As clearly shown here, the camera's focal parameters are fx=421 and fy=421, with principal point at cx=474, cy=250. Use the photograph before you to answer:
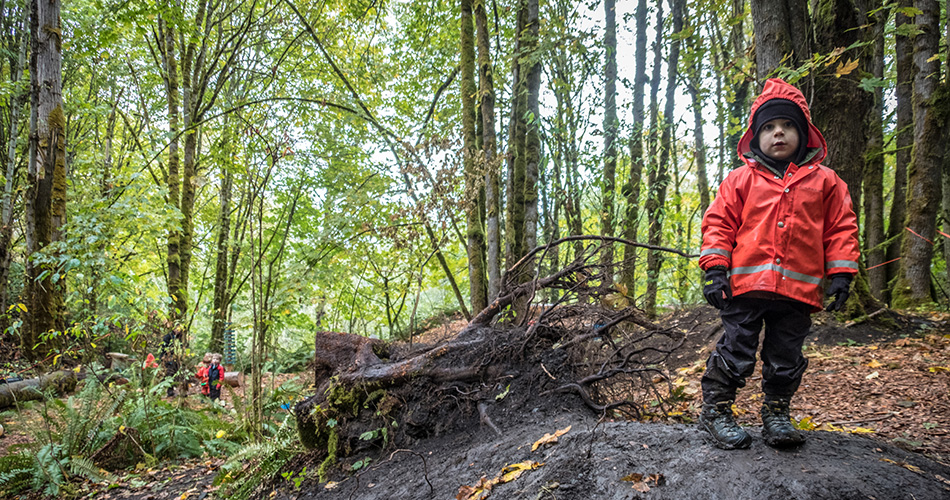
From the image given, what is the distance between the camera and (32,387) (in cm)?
734

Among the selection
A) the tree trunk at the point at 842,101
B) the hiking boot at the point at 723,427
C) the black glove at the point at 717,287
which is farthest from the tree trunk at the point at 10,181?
the tree trunk at the point at 842,101

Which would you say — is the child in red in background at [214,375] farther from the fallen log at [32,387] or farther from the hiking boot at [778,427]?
the hiking boot at [778,427]

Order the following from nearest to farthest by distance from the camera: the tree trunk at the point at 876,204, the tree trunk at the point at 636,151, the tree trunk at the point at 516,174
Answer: the tree trunk at the point at 516,174
the tree trunk at the point at 636,151
the tree trunk at the point at 876,204

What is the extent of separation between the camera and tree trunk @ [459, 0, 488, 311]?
6.16 m

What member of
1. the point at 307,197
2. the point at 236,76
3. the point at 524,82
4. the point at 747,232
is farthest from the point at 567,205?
the point at 236,76

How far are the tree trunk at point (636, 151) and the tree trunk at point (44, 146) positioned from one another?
9.25m

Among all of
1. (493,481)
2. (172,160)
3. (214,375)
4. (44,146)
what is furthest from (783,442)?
(172,160)

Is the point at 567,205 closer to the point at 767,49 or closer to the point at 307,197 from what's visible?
the point at 767,49

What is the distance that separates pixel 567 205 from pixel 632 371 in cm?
486

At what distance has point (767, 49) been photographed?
173 inches

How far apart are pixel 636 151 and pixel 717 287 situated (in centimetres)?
619

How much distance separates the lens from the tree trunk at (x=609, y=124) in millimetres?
7766

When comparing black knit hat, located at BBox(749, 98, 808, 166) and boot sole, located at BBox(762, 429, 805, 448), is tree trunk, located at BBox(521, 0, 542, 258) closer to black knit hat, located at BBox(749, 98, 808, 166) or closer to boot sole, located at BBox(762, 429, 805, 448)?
black knit hat, located at BBox(749, 98, 808, 166)

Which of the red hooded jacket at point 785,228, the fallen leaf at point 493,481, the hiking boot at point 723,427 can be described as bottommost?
the fallen leaf at point 493,481
